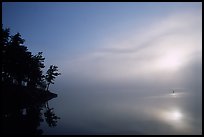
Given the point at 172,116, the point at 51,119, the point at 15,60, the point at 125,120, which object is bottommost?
the point at 51,119

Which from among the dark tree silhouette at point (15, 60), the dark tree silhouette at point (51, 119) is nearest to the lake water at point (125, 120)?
the dark tree silhouette at point (51, 119)

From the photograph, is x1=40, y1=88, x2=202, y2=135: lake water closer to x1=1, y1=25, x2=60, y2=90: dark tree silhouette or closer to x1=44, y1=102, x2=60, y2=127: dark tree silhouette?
x1=44, y1=102, x2=60, y2=127: dark tree silhouette

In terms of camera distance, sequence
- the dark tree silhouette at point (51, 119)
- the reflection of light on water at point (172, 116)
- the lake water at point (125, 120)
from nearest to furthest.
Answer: the lake water at point (125, 120) → the dark tree silhouette at point (51, 119) → the reflection of light on water at point (172, 116)

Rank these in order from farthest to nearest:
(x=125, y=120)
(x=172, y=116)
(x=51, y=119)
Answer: (x=172, y=116), (x=125, y=120), (x=51, y=119)

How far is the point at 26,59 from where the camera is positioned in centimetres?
4559

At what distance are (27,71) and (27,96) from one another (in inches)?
272

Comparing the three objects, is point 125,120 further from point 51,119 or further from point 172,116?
point 51,119

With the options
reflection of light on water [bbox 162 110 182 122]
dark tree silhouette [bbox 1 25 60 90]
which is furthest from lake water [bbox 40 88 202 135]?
dark tree silhouette [bbox 1 25 60 90]

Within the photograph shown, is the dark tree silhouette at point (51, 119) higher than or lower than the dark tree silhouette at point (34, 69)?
lower

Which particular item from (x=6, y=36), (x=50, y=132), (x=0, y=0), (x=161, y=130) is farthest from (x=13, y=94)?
(x=0, y=0)

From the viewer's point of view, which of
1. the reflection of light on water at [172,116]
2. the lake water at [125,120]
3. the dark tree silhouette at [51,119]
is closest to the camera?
the lake water at [125,120]

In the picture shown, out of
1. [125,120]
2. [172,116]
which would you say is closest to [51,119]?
[125,120]

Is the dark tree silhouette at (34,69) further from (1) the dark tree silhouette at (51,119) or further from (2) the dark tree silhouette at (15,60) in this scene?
(1) the dark tree silhouette at (51,119)

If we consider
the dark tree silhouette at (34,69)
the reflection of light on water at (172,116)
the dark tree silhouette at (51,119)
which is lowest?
the dark tree silhouette at (51,119)
